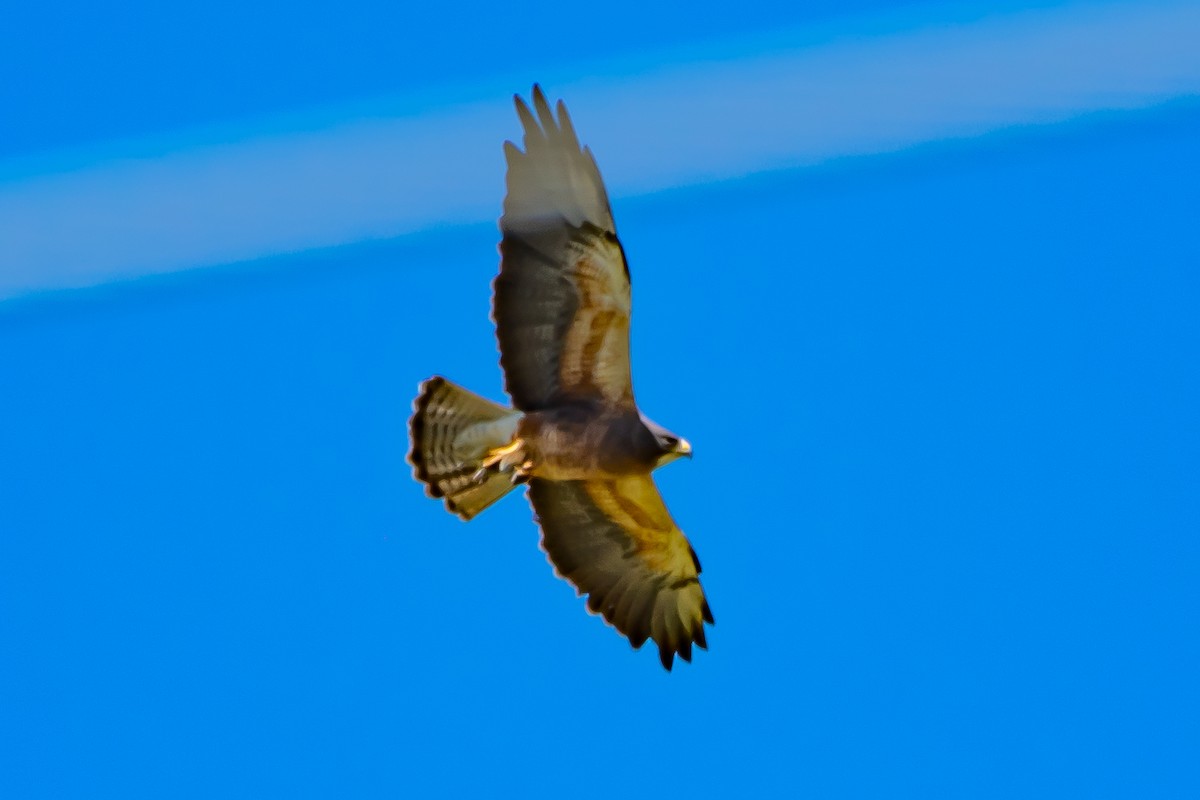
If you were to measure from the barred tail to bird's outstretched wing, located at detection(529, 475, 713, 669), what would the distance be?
414 mm

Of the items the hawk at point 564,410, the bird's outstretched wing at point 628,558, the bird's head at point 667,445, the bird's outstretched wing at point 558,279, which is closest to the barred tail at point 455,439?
the hawk at point 564,410

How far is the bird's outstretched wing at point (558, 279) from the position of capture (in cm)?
582

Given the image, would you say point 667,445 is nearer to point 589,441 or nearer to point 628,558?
point 589,441

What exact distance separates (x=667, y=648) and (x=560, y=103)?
9.11ft

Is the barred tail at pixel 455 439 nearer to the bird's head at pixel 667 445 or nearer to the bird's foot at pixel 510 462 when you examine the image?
the bird's foot at pixel 510 462

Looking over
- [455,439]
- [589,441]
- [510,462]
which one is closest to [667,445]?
[589,441]

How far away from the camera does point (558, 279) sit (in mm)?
6188

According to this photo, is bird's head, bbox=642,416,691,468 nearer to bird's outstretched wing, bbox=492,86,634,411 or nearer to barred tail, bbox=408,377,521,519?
bird's outstretched wing, bbox=492,86,634,411

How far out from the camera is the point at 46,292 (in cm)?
357

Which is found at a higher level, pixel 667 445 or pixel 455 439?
pixel 455 439

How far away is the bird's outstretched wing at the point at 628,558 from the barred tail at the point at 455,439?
0.41m

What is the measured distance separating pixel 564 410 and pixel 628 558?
1.05 m

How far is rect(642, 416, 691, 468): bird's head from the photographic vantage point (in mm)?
6207

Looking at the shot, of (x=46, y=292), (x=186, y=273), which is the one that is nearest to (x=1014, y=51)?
(x=186, y=273)
